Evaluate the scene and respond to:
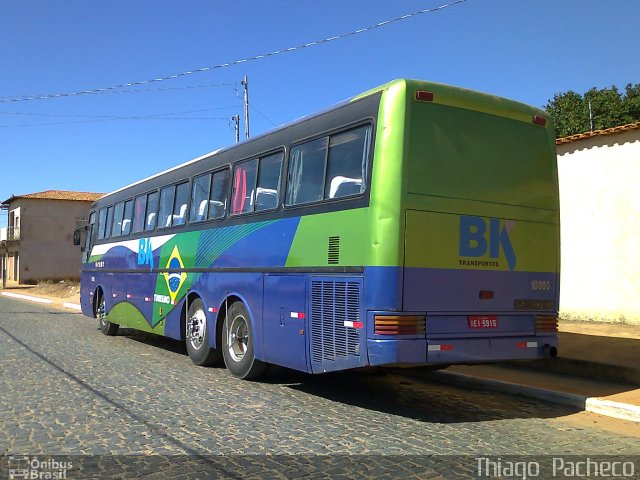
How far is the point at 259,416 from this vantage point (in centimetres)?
654

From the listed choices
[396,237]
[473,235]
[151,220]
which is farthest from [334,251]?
[151,220]

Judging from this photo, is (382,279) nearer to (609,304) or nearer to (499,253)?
(499,253)

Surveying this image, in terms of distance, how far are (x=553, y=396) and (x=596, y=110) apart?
33.9m

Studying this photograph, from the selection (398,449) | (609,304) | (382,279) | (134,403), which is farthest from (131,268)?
(609,304)

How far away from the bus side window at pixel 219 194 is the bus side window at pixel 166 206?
70.1 inches

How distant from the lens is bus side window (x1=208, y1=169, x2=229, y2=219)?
9.53 meters

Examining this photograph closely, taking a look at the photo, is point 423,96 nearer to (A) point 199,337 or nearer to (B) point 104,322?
(A) point 199,337

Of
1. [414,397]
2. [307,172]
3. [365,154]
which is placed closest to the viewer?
[365,154]

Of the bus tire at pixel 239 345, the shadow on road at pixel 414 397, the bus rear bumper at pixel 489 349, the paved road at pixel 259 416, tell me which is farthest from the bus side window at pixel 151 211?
the bus rear bumper at pixel 489 349

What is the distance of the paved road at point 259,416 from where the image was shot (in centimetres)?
539

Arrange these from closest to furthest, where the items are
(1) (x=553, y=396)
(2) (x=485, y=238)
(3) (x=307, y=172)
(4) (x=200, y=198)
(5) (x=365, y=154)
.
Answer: (5) (x=365, y=154) < (2) (x=485, y=238) < (3) (x=307, y=172) < (1) (x=553, y=396) < (4) (x=200, y=198)

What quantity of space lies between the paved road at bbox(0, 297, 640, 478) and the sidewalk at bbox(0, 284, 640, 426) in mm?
249

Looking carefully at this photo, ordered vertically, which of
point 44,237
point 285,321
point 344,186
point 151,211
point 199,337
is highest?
point 44,237

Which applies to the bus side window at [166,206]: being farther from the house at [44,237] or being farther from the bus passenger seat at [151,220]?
the house at [44,237]
